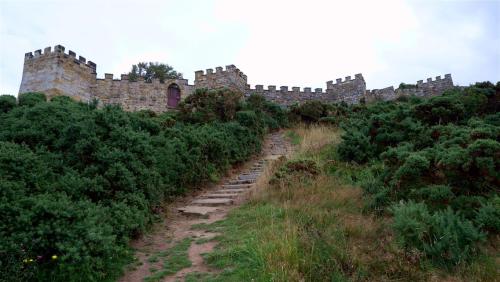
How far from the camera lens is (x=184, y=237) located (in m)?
6.64

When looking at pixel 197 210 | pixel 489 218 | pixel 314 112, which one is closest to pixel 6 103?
pixel 197 210

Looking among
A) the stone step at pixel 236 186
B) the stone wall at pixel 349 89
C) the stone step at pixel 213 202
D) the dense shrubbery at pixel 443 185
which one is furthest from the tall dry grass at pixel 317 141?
the stone wall at pixel 349 89

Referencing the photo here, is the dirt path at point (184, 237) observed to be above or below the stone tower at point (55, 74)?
below

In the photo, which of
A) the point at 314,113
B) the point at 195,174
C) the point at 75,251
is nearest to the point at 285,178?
the point at 195,174

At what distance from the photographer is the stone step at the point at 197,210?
26.2 feet

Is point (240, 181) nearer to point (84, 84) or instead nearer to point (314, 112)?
point (314, 112)

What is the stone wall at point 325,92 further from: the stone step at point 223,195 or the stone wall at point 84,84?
the stone step at point 223,195

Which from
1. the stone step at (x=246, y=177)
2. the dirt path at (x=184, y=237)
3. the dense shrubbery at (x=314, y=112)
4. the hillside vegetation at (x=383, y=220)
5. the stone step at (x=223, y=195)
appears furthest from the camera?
the dense shrubbery at (x=314, y=112)

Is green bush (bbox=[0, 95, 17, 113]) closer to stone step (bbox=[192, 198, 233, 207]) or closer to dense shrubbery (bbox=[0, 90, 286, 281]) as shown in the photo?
dense shrubbery (bbox=[0, 90, 286, 281])

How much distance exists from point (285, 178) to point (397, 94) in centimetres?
1785

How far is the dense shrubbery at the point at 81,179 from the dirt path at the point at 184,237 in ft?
1.00

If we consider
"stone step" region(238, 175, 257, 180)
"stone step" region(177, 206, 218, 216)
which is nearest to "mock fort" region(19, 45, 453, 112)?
"stone step" region(238, 175, 257, 180)

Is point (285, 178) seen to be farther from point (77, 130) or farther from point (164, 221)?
point (77, 130)

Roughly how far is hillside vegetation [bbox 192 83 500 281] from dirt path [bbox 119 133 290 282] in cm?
34
